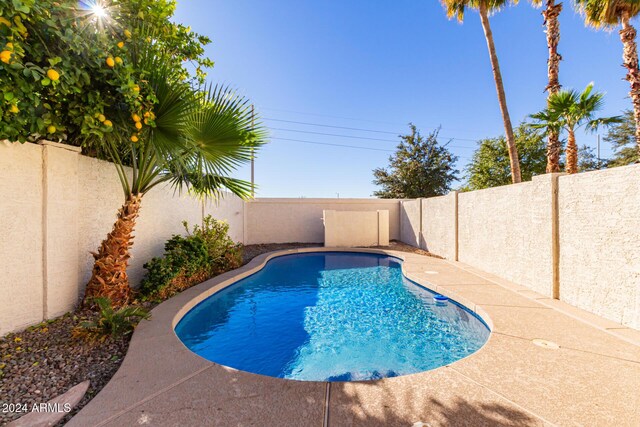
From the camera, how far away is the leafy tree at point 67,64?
2.58 metres

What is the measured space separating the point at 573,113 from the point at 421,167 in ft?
36.2

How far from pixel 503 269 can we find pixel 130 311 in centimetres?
755

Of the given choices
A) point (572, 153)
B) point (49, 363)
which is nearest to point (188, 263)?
point (49, 363)

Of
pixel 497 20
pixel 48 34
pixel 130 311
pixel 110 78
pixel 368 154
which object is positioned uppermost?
pixel 497 20

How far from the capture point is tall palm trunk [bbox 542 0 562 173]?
8898 mm

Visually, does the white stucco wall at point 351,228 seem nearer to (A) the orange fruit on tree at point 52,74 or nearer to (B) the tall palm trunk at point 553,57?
(B) the tall palm trunk at point 553,57

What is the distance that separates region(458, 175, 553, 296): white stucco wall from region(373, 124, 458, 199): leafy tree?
1134cm

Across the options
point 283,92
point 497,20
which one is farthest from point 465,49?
point 283,92

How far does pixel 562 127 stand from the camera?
336 inches

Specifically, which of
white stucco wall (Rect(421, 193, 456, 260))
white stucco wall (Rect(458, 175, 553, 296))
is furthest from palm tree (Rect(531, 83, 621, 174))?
white stucco wall (Rect(458, 175, 553, 296))

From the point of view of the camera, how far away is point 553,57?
8.96 metres

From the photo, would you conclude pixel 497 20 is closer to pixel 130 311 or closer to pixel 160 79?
pixel 160 79

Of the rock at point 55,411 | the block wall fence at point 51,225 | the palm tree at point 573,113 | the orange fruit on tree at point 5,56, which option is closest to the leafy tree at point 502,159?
the palm tree at point 573,113

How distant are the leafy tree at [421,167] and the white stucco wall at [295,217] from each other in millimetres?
5790
